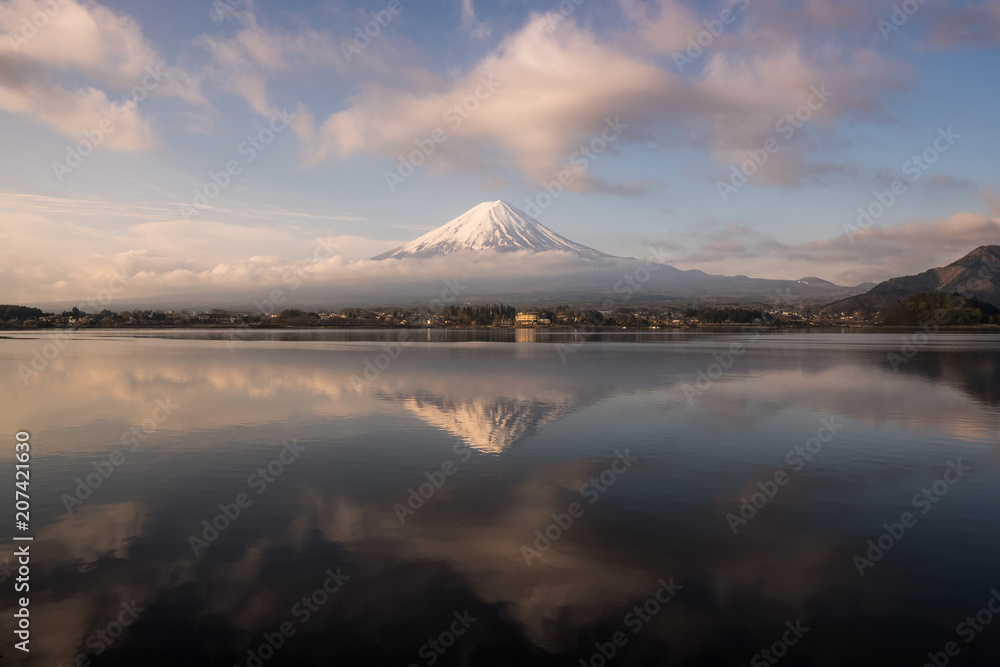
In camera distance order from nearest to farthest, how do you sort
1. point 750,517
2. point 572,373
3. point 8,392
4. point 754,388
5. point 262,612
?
point 262,612 < point 750,517 < point 8,392 < point 754,388 < point 572,373

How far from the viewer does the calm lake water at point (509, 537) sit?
5043mm

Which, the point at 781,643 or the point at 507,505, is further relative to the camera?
the point at 507,505

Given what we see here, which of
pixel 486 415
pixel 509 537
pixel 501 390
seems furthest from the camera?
pixel 501 390

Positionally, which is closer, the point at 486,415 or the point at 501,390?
the point at 486,415

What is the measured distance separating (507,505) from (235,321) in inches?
6413

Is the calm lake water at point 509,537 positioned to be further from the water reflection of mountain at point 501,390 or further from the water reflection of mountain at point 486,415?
the water reflection of mountain at point 501,390

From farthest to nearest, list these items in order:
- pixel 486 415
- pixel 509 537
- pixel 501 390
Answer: pixel 501 390 → pixel 486 415 → pixel 509 537

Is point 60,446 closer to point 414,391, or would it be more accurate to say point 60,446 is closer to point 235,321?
point 414,391

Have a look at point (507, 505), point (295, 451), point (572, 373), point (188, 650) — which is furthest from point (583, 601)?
point (572, 373)

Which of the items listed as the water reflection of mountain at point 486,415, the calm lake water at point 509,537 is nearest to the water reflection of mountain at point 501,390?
the water reflection of mountain at point 486,415

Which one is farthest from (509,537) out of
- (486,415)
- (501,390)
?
(501,390)

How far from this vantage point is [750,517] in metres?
7.95

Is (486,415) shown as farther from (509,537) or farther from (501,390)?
(509,537)

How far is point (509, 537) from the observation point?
7.12 metres
